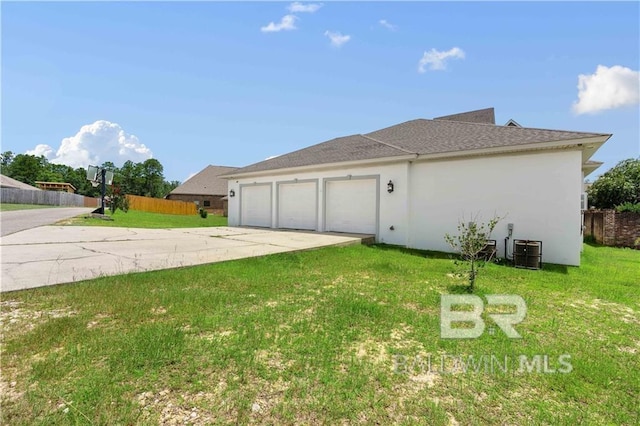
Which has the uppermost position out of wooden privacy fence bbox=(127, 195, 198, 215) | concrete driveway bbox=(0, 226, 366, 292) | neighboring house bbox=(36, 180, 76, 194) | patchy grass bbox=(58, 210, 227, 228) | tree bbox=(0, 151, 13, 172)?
tree bbox=(0, 151, 13, 172)

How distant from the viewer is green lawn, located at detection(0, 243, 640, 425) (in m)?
1.94

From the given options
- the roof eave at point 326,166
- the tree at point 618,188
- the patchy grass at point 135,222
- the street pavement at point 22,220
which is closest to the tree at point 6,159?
the street pavement at point 22,220

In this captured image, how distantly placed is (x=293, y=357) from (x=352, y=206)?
917 centimetres

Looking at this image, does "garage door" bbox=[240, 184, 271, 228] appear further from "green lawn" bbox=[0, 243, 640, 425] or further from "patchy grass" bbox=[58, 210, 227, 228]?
"green lawn" bbox=[0, 243, 640, 425]

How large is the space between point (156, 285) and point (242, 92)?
35.1 feet

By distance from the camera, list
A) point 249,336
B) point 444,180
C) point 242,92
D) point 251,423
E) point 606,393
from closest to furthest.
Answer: point 251,423, point 606,393, point 249,336, point 444,180, point 242,92

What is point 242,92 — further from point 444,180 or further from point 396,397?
point 396,397

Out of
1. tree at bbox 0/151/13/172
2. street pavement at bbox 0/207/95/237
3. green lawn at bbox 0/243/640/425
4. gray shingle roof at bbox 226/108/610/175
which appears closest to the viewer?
green lawn at bbox 0/243/640/425

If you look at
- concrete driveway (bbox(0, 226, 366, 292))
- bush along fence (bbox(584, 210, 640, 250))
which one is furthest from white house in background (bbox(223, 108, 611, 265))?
bush along fence (bbox(584, 210, 640, 250))

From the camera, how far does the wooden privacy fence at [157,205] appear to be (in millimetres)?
32312

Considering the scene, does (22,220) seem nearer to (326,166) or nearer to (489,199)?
(326,166)

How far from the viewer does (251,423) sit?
182cm

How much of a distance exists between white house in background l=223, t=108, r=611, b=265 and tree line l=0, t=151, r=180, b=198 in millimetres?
56490

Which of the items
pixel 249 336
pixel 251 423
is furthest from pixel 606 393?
pixel 249 336
